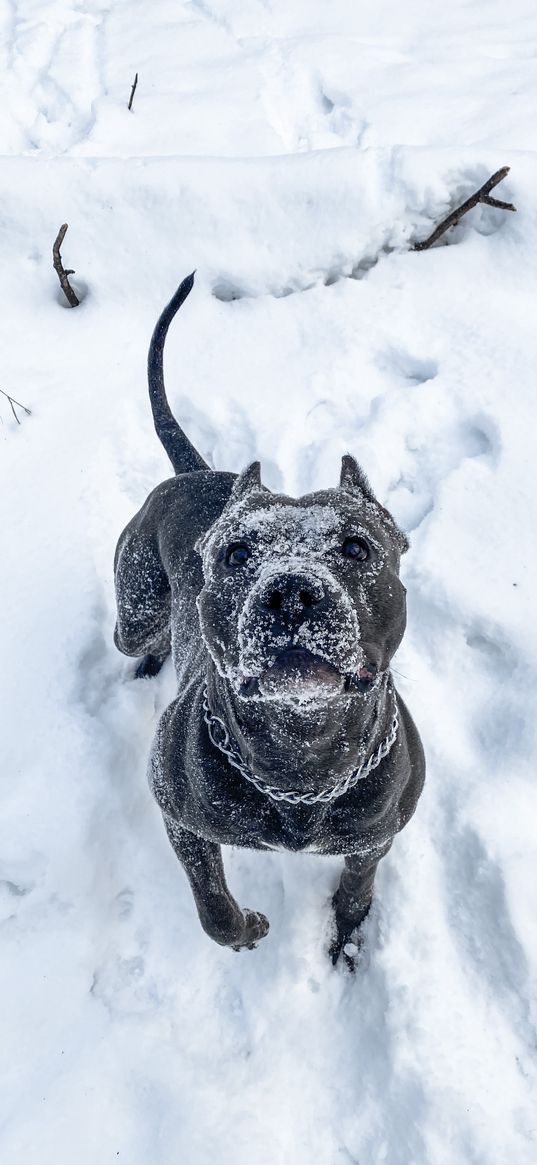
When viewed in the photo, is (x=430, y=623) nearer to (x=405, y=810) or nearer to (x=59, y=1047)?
(x=405, y=810)

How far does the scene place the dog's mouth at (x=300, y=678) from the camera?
1.18 metres

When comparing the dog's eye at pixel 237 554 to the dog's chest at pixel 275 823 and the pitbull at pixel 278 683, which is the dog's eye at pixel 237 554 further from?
the dog's chest at pixel 275 823

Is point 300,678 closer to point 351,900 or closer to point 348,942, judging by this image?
point 351,900

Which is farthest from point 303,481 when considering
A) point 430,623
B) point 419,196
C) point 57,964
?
point 57,964

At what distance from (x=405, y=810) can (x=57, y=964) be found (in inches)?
59.6

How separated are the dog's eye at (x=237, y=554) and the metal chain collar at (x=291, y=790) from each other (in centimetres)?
48

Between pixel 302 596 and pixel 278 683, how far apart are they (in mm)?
161

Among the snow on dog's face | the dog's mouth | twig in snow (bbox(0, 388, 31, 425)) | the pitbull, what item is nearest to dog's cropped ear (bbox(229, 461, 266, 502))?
the pitbull

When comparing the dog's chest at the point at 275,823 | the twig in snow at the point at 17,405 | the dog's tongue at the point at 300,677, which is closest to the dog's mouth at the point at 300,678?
the dog's tongue at the point at 300,677

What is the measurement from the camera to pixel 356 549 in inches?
54.0

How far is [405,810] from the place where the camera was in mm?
2064

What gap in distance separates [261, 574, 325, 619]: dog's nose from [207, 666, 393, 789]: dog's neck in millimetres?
211

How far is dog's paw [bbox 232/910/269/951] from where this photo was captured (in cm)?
244

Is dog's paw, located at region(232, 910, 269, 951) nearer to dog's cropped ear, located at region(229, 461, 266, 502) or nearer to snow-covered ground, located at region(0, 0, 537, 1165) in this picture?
snow-covered ground, located at region(0, 0, 537, 1165)
